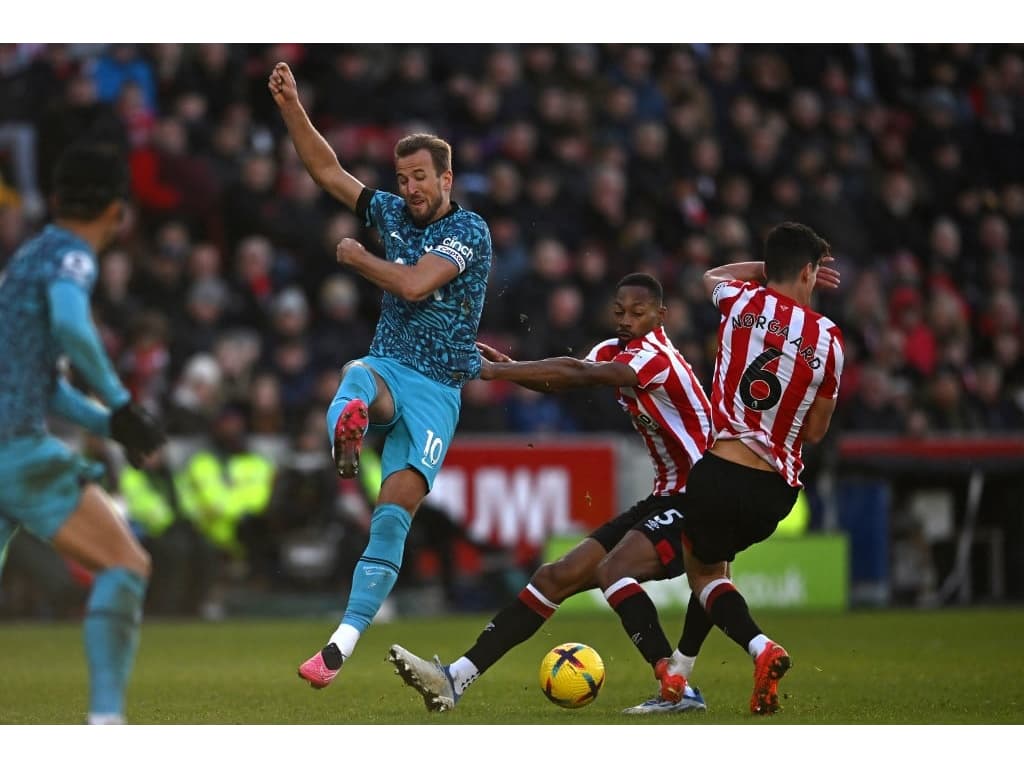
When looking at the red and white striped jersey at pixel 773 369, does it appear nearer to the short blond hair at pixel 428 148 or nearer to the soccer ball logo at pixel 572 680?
the soccer ball logo at pixel 572 680

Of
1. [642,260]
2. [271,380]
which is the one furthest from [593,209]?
[271,380]

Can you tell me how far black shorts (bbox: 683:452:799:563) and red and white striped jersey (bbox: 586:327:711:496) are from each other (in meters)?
0.36

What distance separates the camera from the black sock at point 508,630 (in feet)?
21.7

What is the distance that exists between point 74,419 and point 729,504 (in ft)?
8.38

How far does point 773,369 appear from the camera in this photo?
20.8 ft

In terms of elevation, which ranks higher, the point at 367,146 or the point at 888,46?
the point at 888,46

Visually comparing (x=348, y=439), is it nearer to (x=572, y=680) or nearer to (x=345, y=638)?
(x=345, y=638)

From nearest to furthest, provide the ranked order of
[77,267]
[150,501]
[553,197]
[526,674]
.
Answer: [77,267]
[526,674]
[150,501]
[553,197]

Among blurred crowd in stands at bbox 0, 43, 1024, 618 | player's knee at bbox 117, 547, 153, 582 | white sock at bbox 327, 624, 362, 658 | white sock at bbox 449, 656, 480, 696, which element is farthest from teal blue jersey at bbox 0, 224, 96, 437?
blurred crowd in stands at bbox 0, 43, 1024, 618

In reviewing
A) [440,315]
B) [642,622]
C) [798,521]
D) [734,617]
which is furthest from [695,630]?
[798,521]

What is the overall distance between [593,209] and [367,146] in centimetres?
191

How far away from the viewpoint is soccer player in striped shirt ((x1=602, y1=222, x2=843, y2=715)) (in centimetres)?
632

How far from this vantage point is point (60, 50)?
13375 mm

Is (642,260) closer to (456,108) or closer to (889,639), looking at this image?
(456,108)
